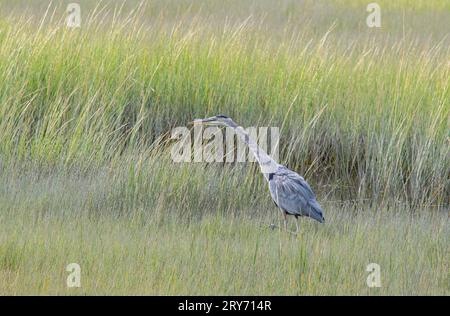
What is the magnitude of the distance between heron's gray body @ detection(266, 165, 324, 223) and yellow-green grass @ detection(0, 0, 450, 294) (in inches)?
7.4

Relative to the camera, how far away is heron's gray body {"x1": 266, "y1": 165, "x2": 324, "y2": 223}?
599cm

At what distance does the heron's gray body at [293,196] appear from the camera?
5.99 meters

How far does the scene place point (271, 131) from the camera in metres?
7.69

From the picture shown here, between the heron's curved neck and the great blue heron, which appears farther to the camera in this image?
the heron's curved neck

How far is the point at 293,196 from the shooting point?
19.7ft

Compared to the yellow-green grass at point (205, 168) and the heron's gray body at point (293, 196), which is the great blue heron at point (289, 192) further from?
the yellow-green grass at point (205, 168)

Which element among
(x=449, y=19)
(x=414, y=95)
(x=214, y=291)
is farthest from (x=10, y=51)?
(x=449, y=19)

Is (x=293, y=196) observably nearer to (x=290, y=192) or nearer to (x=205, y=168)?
(x=290, y=192)

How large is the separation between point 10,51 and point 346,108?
311 cm

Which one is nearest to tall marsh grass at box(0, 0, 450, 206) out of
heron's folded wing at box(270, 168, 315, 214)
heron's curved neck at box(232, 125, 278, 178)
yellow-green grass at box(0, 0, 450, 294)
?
yellow-green grass at box(0, 0, 450, 294)

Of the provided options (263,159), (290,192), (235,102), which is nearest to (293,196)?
(290,192)

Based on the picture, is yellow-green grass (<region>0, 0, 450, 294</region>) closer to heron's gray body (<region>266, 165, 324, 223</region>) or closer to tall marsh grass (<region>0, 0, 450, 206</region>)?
tall marsh grass (<region>0, 0, 450, 206</region>)

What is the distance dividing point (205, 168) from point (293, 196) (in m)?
1.40

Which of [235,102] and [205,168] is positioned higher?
[235,102]
